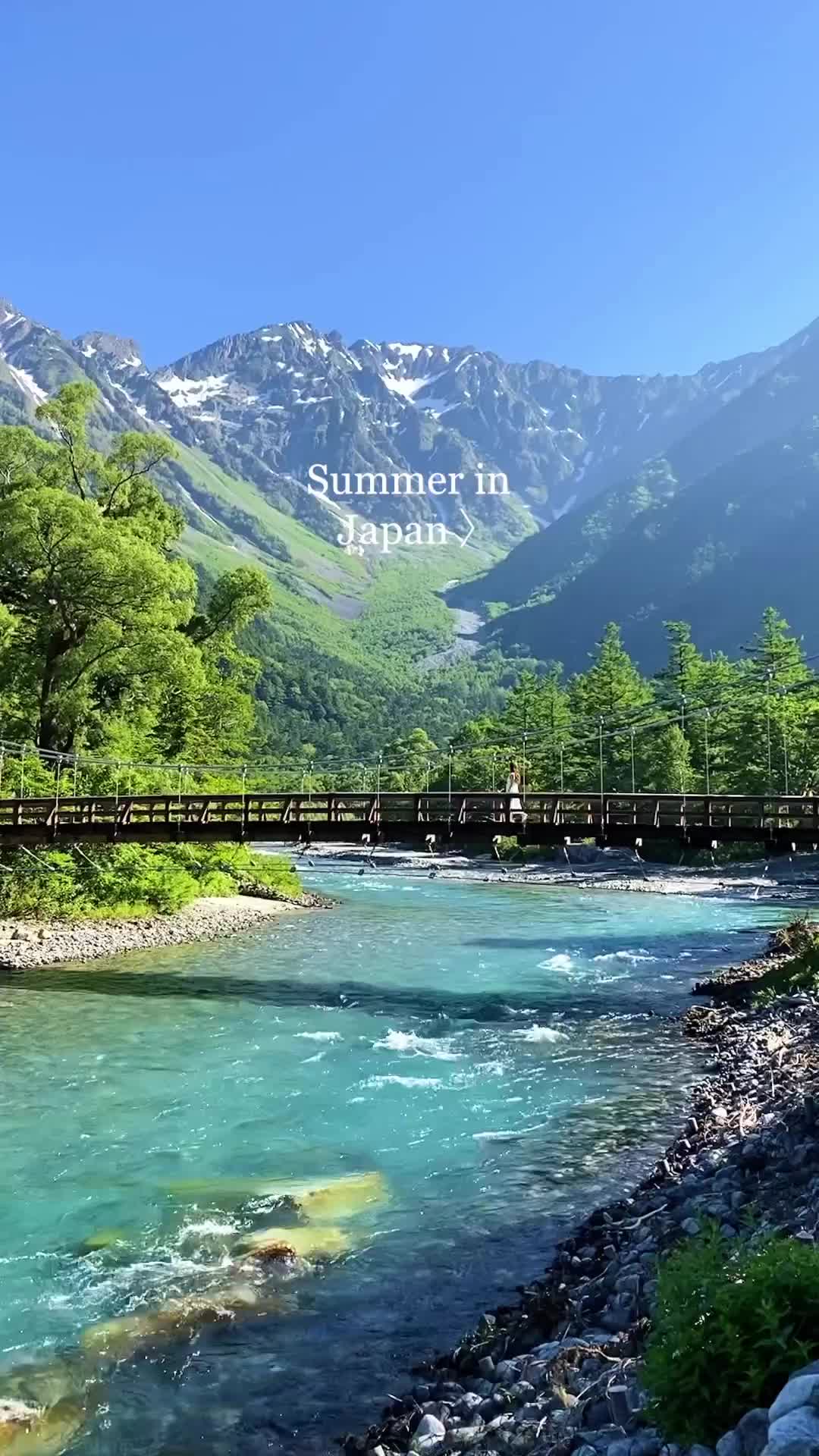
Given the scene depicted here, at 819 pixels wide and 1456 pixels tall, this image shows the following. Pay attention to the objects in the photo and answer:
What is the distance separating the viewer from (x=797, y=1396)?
14.1ft

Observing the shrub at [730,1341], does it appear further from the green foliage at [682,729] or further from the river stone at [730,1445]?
the green foliage at [682,729]

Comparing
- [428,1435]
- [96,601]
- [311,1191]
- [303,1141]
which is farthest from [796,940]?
[428,1435]

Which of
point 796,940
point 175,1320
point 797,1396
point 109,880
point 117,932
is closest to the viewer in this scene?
point 797,1396

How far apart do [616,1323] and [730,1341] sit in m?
3.49

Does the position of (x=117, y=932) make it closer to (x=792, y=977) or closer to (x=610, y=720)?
(x=792, y=977)

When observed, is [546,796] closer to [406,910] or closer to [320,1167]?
[406,910]

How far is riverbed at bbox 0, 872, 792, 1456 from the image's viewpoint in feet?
28.3

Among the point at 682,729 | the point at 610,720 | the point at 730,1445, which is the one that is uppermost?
the point at 610,720

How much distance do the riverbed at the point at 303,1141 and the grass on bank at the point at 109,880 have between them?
5.45 m

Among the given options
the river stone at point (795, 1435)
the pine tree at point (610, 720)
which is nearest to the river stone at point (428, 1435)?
the river stone at point (795, 1435)

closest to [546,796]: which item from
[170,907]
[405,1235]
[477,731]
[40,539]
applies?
[170,907]

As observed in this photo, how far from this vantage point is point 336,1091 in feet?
54.3

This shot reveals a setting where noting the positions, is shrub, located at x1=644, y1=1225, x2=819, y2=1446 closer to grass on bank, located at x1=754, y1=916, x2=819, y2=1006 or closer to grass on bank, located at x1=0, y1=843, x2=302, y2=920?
grass on bank, located at x1=754, y1=916, x2=819, y2=1006

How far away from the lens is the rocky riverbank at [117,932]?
28453 millimetres
